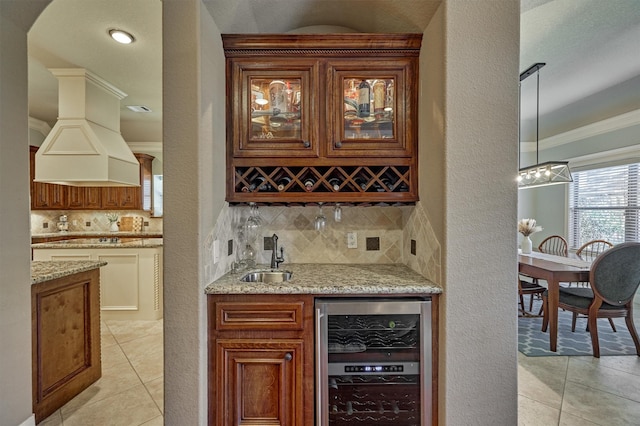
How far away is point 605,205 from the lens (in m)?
4.14

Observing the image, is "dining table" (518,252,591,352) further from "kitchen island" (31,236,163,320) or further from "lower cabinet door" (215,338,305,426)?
"kitchen island" (31,236,163,320)

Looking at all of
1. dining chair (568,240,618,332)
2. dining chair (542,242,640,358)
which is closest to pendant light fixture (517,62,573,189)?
dining chair (542,242,640,358)

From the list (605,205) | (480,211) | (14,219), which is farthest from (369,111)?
(605,205)

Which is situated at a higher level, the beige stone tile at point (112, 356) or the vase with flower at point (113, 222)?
the vase with flower at point (113, 222)

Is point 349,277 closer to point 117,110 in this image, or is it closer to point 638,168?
point 117,110

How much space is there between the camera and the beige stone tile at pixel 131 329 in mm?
3205

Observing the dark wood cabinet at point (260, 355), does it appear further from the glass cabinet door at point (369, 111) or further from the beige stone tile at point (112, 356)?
the beige stone tile at point (112, 356)

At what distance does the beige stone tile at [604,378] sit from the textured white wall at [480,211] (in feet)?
4.62

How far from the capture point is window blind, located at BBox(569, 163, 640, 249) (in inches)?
149

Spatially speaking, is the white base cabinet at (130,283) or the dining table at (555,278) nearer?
the dining table at (555,278)

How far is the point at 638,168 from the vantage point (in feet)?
12.1

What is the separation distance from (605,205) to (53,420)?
6484 mm

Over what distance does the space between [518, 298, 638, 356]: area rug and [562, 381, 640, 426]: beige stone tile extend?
573mm

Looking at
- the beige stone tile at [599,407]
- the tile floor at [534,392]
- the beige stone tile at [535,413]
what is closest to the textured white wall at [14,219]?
the tile floor at [534,392]
